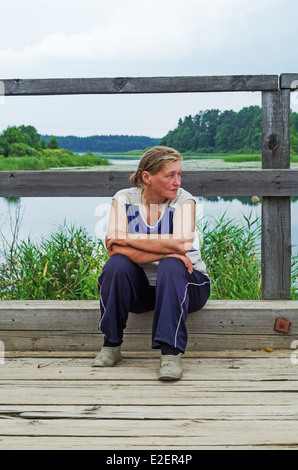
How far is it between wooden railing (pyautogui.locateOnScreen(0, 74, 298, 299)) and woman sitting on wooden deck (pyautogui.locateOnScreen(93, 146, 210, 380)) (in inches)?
13.1

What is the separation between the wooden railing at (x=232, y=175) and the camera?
11.3 feet

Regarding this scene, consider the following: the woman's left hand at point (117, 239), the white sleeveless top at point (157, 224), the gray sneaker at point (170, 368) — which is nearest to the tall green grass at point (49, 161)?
the white sleeveless top at point (157, 224)

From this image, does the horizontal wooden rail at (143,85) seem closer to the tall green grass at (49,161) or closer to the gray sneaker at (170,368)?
the tall green grass at (49,161)

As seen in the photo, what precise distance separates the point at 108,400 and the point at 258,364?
0.90 meters

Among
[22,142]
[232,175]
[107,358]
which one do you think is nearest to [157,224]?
[232,175]

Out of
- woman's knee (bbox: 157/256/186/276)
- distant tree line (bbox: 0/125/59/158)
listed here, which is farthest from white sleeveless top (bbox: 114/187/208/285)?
distant tree line (bbox: 0/125/59/158)

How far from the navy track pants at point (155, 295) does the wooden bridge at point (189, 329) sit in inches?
8.5

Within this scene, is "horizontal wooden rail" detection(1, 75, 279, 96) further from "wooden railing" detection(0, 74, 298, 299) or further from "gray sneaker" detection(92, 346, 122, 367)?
"gray sneaker" detection(92, 346, 122, 367)

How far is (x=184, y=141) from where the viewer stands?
4.40 metres

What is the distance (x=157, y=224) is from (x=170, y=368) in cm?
74

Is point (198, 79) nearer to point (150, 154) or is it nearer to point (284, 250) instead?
point (150, 154)

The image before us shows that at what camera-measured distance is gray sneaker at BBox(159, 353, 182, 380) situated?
9.29 ft
